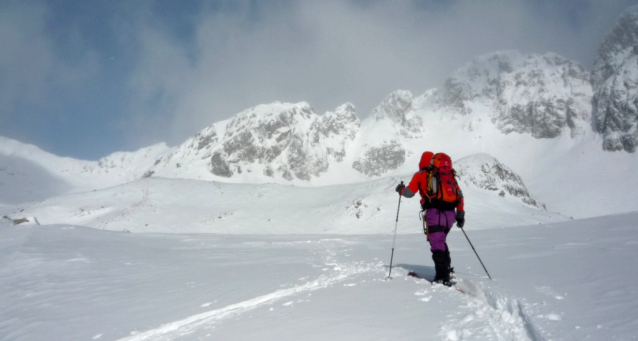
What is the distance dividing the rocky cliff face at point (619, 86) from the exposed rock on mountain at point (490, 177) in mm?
74097

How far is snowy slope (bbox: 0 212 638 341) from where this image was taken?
12.6 ft

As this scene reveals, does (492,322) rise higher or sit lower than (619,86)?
lower

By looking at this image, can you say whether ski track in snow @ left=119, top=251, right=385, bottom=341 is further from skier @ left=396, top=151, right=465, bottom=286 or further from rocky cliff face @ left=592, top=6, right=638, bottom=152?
rocky cliff face @ left=592, top=6, right=638, bottom=152

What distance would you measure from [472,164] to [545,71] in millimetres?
104010

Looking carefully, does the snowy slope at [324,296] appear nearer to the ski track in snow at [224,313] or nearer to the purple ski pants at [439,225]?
the ski track in snow at [224,313]

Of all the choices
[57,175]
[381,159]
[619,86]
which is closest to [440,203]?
[619,86]

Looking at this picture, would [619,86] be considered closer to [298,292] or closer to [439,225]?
[439,225]

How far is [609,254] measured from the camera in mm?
6402

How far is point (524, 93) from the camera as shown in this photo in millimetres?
115875

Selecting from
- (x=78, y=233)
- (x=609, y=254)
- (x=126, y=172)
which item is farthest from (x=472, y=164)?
(x=126, y=172)

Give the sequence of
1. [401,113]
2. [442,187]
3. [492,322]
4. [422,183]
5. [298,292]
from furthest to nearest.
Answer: [401,113]
[422,183]
[442,187]
[298,292]
[492,322]

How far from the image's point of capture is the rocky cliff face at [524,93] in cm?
10431

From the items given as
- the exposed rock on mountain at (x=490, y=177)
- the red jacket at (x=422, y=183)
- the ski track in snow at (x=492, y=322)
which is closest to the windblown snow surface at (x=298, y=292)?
the ski track in snow at (x=492, y=322)

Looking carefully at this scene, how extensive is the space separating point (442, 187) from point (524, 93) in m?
131
